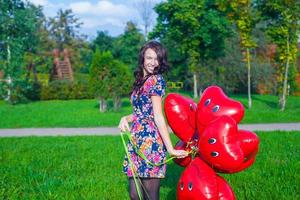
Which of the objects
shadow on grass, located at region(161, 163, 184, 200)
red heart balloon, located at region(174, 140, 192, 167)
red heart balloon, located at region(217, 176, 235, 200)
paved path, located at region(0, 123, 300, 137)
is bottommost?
paved path, located at region(0, 123, 300, 137)

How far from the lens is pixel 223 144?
315 cm

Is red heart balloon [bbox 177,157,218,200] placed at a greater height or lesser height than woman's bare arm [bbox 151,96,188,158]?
lesser

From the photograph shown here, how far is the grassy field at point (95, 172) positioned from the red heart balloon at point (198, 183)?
5.09 ft

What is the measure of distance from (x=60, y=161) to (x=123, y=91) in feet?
30.5

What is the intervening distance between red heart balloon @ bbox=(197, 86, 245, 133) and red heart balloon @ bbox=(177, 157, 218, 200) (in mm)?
302

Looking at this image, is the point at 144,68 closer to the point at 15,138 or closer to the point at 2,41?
the point at 15,138

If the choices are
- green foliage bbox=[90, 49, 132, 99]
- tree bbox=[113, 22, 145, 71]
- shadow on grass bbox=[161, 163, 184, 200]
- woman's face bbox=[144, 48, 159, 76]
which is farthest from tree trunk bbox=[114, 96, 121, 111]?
tree bbox=[113, 22, 145, 71]

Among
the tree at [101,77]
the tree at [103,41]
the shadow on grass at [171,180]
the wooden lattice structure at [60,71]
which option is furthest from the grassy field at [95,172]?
the tree at [103,41]

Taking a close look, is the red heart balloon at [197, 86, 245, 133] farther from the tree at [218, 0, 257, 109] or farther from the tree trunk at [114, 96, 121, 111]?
the tree at [218, 0, 257, 109]

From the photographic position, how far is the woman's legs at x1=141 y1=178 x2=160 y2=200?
3418 mm

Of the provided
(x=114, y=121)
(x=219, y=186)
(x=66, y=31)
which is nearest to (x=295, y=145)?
(x=219, y=186)

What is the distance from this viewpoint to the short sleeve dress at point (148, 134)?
3311 mm

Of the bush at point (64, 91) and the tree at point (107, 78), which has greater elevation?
the tree at point (107, 78)

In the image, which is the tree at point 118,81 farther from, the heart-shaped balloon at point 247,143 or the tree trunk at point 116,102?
the heart-shaped balloon at point 247,143
